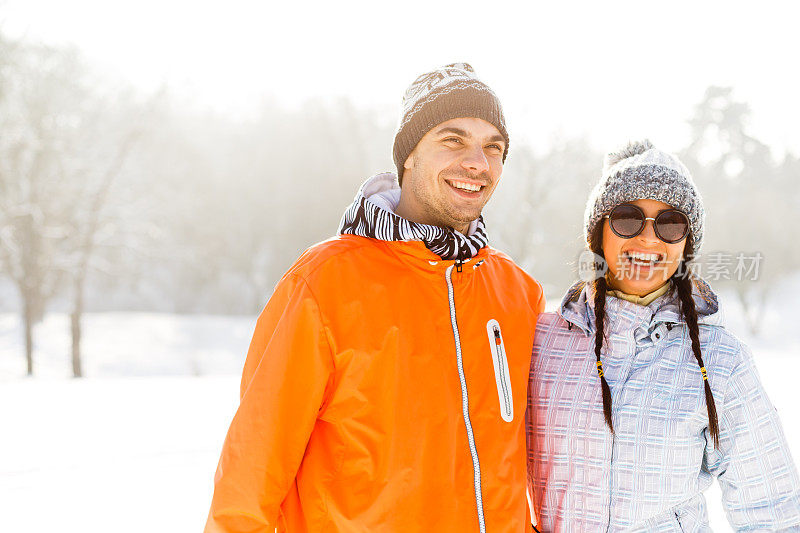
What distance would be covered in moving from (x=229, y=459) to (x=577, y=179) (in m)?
24.7

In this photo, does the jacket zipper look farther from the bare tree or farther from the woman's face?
the bare tree

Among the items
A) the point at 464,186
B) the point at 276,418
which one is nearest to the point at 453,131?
the point at 464,186

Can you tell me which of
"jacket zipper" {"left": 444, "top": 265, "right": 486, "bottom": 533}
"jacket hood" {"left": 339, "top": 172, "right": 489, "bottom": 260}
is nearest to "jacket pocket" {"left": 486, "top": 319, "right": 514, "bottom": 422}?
"jacket zipper" {"left": 444, "top": 265, "right": 486, "bottom": 533}

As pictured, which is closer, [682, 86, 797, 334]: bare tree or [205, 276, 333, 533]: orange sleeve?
[205, 276, 333, 533]: orange sleeve

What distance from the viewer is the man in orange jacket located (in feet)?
5.97

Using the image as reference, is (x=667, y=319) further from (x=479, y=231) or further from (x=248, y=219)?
(x=248, y=219)

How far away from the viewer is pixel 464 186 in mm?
2125

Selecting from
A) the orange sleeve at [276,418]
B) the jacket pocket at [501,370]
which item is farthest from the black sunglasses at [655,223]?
the orange sleeve at [276,418]

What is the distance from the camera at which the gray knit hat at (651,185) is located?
2.00 m

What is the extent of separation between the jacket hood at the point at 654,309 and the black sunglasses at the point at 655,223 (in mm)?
186

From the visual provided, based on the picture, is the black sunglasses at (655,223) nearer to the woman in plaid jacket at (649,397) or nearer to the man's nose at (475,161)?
the woman in plaid jacket at (649,397)

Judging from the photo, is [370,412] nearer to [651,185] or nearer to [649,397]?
[649,397]

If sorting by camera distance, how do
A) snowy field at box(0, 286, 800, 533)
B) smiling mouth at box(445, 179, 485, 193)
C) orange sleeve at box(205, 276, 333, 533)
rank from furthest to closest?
1. snowy field at box(0, 286, 800, 533)
2. smiling mouth at box(445, 179, 485, 193)
3. orange sleeve at box(205, 276, 333, 533)

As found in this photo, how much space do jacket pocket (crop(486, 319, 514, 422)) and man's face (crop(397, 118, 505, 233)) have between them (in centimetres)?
38
